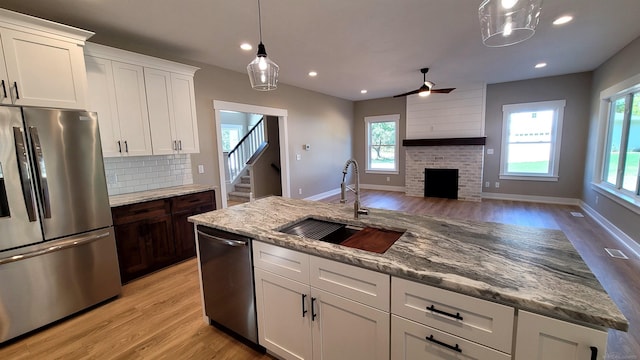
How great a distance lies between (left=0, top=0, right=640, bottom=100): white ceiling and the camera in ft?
8.30

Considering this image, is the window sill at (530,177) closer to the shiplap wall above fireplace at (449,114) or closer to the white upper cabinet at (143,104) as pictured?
the shiplap wall above fireplace at (449,114)

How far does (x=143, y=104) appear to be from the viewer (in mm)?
3121

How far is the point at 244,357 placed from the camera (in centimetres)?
187

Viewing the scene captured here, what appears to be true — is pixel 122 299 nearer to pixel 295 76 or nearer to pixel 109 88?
pixel 109 88

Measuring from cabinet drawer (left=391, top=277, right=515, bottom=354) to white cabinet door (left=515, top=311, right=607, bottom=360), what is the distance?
0.13 feet

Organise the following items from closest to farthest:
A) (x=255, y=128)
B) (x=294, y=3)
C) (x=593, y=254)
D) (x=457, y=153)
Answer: (x=294, y=3) < (x=593, y=254) < (x=457, y=153) < (x=255, y=128)

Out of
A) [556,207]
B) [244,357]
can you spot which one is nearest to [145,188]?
[244,357]

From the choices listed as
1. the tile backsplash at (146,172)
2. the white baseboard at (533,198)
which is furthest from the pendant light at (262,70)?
the white baseboard at (533,198)

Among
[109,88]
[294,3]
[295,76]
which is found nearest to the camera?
[294,3]

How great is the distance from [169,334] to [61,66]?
245cm

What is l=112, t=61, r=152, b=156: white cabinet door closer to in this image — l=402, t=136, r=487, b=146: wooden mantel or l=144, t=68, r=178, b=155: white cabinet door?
l=144, t=68, r=178, b=155: white cabinet door

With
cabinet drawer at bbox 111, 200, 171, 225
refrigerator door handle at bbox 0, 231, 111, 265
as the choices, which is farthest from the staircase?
refrigerator door handle at bbox 0, 231, 111, 265

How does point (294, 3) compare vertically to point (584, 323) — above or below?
above

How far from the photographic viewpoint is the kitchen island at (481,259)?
906 millimetres
